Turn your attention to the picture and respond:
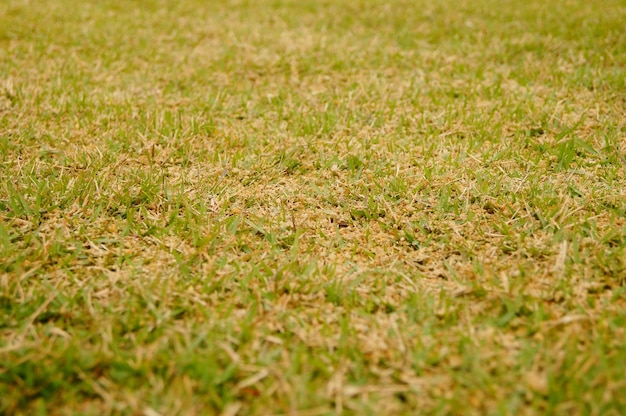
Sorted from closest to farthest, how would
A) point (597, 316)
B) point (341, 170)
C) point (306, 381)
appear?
point (306, 381), point (597, 316), point (341, 170)

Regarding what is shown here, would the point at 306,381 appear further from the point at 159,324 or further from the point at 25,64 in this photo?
the point at 25,64

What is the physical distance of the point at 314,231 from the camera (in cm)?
223

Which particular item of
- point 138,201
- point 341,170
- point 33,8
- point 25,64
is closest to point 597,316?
point 341,170

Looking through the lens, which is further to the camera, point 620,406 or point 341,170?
point 341,170

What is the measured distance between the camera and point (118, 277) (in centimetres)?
193

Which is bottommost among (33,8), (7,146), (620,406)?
(620,406)

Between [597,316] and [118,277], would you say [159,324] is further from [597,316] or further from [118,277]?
[597,316]

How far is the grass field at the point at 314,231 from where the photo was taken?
1.53 metres

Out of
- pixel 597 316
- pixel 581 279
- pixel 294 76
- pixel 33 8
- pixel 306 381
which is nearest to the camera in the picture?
pixel 306 381

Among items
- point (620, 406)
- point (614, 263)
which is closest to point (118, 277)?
point (620, 406)

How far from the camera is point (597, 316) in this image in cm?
172

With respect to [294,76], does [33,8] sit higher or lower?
higher

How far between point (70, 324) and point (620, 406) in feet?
5.47

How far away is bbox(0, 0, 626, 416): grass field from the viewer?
1.53 meters
